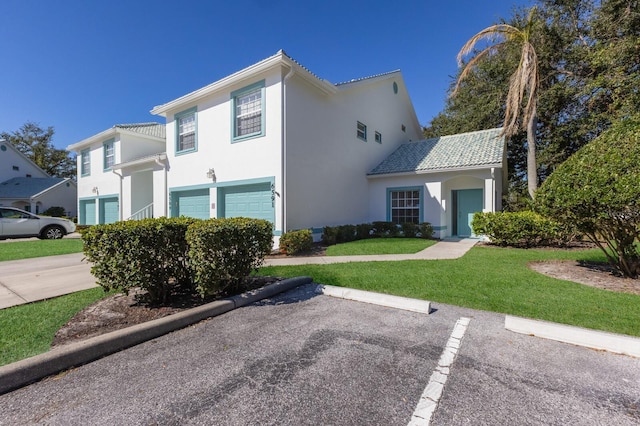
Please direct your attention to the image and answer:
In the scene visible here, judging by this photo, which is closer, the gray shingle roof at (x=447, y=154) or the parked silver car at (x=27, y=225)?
the gray shingle roof at (x=447, y=154)

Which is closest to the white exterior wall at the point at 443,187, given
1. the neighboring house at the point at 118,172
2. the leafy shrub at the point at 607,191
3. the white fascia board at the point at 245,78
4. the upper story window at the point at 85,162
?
the white fascia board at the point at 245,78

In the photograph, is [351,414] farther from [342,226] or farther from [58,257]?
[58,257]

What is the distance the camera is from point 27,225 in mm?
12766

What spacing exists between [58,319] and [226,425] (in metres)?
3.39

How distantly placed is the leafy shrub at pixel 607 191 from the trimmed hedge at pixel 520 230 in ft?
10.7

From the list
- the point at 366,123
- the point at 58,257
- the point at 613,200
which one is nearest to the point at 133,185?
the point at 58,257

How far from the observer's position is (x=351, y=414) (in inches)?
84.7

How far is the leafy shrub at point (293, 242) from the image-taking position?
349 inches

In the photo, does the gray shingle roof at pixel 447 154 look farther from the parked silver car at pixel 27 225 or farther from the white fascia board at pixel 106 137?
the parked silver car at pixel 27 225

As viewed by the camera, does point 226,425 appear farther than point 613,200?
No

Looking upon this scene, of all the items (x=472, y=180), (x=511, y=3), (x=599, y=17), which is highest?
(x=511, y=3)

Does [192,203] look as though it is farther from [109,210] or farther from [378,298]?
[378,298]

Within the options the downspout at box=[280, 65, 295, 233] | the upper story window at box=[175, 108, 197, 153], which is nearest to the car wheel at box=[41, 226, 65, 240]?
the upper story window at box=[175, 108, 197, 153]

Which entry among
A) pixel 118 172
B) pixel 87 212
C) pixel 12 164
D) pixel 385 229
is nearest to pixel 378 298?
pixel 385 229
